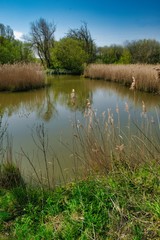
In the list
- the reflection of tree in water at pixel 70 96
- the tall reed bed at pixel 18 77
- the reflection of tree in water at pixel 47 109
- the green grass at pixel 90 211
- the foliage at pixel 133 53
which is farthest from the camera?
the foliage at pixel 133 53

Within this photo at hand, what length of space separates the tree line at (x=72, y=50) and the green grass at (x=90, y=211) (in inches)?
753

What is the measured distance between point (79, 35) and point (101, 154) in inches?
1005

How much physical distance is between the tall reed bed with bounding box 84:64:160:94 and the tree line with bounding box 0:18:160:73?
621 centimetres

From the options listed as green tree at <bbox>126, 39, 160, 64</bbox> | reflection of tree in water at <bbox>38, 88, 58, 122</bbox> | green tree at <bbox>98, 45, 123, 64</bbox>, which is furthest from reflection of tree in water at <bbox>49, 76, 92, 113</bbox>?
green tree at <bbox>98, 45, 123, 64</bbox>

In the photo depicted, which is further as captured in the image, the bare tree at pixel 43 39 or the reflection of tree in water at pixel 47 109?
the bare tree at pixel 43 39

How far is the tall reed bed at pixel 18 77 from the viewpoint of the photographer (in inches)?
366

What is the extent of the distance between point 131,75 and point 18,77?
498 centimetres

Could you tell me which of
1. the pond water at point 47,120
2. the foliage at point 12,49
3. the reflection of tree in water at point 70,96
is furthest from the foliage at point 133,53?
the pond water at point 47,120

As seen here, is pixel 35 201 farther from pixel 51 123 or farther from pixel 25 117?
pixel 25 117

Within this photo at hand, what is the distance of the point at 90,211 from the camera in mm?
1608

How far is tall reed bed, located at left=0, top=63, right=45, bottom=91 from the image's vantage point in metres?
9.30

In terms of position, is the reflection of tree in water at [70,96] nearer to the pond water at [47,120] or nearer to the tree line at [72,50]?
the pond water at [47,120]

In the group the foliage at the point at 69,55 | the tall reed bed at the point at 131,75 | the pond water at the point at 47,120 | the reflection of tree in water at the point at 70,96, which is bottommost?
the pond water at the point at 47,120

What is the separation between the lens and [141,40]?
27.1 m
